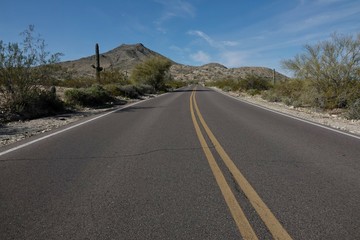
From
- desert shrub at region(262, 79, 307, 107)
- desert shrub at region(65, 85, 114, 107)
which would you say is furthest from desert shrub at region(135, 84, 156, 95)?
desert shrub at region(65, 85, 114, 107)

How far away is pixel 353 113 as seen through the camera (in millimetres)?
15008

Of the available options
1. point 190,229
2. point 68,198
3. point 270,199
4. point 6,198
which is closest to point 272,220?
point 270,199

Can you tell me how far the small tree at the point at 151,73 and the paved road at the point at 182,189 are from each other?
54.4 metres

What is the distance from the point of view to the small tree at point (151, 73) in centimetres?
6259

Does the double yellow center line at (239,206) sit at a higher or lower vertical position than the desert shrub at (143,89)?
higher

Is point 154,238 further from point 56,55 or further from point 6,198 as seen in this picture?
point 56,55

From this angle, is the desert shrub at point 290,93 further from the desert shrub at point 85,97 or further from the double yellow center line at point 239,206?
the double yellow center line at point 239,206

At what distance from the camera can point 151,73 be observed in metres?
64.6

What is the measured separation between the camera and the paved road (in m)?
3.65

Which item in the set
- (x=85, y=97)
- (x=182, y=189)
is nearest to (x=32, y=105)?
(x=85, y=97)

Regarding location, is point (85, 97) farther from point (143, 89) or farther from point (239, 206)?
point (143, 89)

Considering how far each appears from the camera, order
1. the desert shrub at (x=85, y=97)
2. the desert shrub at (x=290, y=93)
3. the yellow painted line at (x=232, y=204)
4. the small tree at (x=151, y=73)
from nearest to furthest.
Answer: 1. the yellow painted line at (x=232, y=204)
2. the desert shrub at (x=85, y=97)
3. the desert shrub at (x=290, y=93)
4. the small tree at (x=151, y=73)

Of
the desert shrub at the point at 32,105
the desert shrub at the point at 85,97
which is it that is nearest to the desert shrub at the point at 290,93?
the desert shrub at the point at 85,97

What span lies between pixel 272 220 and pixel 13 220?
3054 mm
